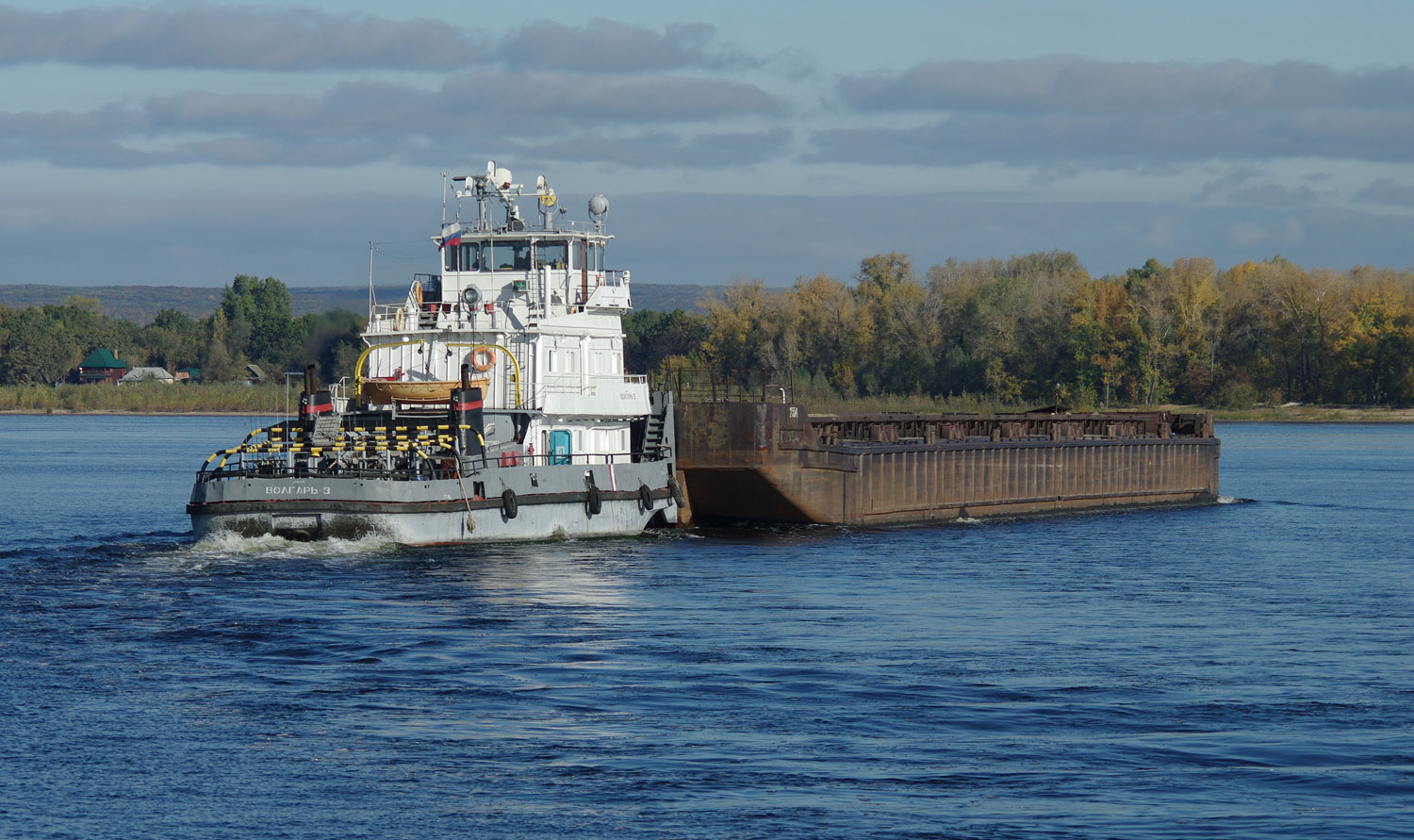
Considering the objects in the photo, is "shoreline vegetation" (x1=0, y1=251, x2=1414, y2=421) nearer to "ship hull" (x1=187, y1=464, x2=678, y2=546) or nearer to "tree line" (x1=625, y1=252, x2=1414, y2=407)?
"tree line" (x1=625, y1=252, x2=1414, y2=407)

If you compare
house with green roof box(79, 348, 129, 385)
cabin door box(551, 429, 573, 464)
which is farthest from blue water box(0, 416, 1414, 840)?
house with green roof box(79, 348, 129, 385)

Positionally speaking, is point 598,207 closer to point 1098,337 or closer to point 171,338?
point 1098,337

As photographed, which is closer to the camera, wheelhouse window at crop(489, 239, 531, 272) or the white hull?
the white hull

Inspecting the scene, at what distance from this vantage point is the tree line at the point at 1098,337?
102750 mm

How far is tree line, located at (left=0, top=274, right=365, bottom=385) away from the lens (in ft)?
475

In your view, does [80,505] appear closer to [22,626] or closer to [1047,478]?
[22,626]

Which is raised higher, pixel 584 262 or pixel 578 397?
pixel 584 262

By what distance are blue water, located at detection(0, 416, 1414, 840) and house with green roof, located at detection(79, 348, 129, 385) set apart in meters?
133

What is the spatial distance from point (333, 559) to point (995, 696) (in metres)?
13.3

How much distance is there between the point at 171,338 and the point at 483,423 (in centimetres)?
14558

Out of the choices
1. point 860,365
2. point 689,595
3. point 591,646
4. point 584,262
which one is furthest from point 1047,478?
point 860,365

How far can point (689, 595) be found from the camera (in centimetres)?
2534

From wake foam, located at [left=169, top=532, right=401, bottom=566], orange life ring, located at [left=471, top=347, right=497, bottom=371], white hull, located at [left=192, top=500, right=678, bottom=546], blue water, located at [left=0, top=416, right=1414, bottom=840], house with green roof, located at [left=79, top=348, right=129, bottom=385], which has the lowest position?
blue water, located at [left=0, top=416, right=1414, bottom=840]

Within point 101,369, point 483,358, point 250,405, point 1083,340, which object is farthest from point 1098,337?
point 101,369
